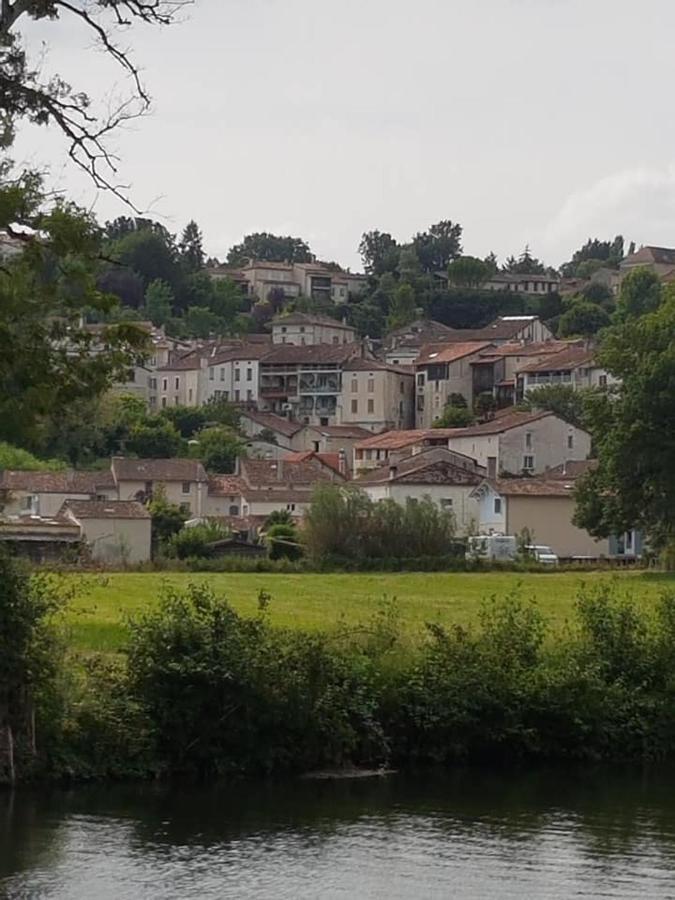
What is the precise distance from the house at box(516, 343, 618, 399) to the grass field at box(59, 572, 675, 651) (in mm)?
65540

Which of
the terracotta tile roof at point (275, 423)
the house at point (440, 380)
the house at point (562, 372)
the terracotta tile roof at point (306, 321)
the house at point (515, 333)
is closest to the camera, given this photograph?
the house at point (562, 372)

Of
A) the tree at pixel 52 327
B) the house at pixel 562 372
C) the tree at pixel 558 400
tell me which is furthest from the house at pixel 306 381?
the tree at pixel 52 327

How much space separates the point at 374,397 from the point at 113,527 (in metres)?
64.4

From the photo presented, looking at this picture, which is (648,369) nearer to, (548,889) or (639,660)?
(639,660)

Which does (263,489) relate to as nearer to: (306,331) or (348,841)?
(306,331)

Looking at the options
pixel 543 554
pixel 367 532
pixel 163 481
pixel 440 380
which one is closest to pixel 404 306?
pixel 440 380

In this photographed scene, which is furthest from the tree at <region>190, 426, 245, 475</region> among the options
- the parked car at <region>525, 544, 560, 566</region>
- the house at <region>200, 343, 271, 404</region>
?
the parked car at <region>525, 544, 560, 566</region>

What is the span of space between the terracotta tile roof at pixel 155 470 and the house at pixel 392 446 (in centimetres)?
1181

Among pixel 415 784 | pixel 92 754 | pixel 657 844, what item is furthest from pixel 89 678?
pixel 657 844

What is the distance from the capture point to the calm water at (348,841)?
21.8 meters

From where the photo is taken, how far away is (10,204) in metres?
23.6

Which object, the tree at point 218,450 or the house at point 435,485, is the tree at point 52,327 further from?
the tree at point 218,450

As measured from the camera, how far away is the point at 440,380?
481ft

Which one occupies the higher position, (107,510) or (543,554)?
(107,510)
